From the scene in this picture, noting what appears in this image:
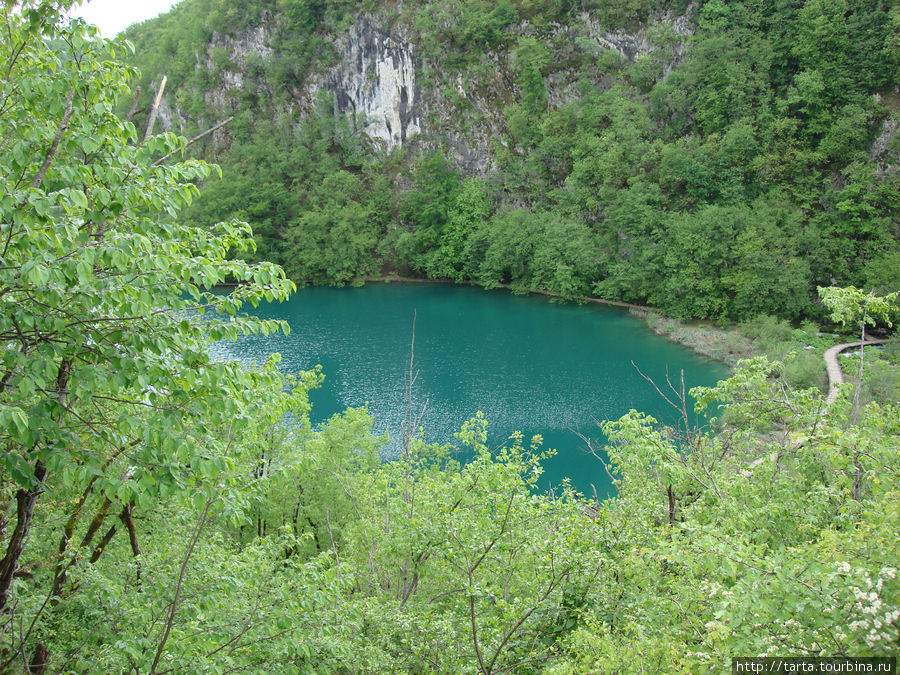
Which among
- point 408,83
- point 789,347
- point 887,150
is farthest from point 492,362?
point 408,83

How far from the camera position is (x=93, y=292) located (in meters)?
3.45

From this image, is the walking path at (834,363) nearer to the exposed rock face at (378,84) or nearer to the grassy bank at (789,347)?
the grassy bank at (789,347)

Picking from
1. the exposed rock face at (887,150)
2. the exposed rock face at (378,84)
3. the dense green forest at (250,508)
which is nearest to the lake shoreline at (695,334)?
the exposed rock face at (887,150)

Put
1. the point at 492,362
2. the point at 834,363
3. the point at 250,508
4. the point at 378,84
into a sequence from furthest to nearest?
1. the point at 378,84
2. the point at 492,362
3. the point at 834,363
4. the point at 250,508

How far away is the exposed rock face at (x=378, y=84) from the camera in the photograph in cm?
4947

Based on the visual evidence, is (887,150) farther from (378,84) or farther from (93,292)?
(93,292)

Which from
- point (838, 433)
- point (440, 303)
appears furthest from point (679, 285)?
point (838, 433)

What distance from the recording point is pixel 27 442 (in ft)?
10.3

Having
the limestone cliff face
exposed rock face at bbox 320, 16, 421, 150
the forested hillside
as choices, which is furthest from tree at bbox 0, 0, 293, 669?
exposed rock face at bbox 320, 16, 421, 150

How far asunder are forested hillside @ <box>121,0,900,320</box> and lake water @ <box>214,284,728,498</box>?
4.17 m

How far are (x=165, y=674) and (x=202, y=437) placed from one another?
157 centimetres

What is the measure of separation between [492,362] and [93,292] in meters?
26.2

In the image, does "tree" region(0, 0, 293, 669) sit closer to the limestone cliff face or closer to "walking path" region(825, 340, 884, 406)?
"walking path" region(825, 340, 884, 406)

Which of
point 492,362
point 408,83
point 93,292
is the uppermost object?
point 408,83
